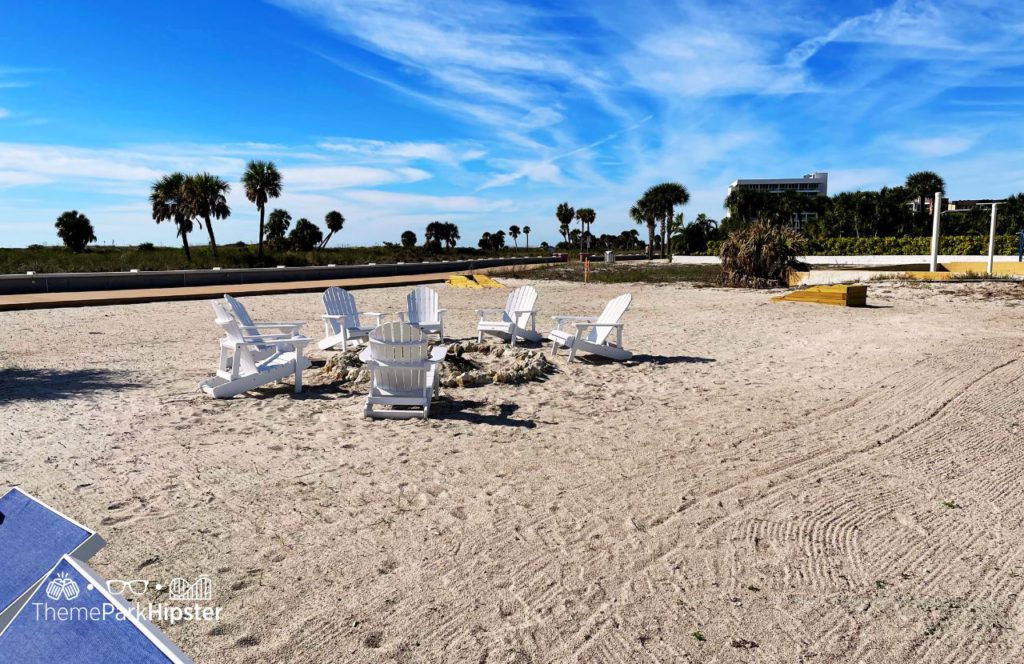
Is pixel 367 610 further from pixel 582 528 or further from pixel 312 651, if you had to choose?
pixel 582 528

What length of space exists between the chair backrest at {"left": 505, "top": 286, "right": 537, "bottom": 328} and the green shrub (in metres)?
12.5

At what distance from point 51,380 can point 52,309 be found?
8494 millimetres

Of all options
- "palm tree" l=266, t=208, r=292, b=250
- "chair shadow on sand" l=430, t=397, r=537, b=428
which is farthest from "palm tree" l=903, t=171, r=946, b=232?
"chair shadow on sand" l=430, t=397, r=537, b=428

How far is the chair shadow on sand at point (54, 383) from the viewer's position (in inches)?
255

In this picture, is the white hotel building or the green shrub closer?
A: the green shrub

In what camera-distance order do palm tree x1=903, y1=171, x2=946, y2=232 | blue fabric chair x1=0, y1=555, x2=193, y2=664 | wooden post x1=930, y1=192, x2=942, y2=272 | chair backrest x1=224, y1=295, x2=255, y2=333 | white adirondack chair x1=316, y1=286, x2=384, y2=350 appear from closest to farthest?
blue fabric chair x1=0, y1=555, x2=193, y2=664 < chair backrest x1=224, y1=295, x2=255, y2=333 < white adirondack chair x1=316, y1=286, x2=384, y2=350 < wooden post x1=930, y1=192, x2=942, y2=272 < palm tree x1=903, y1=171, x2=946, y2=232

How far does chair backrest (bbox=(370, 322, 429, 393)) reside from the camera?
226 inches

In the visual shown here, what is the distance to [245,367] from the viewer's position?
21.3ft

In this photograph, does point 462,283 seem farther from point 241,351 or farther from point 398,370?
point 398,370

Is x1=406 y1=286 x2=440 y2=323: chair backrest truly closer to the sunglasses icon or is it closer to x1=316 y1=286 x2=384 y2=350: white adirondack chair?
x1=316 y1=286 x2=384 y2=350: white adirondack chair

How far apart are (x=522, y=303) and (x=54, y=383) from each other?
5.67 meters

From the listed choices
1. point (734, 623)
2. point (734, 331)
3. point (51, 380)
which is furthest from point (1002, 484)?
point (51, 380)

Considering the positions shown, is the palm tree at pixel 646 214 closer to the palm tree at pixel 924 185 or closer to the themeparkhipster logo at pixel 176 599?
the palm tree at pixel 924 185

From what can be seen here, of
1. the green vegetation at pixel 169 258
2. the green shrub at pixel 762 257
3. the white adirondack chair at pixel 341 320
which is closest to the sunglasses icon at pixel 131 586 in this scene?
the white adirondack chair at pixel 341 320
